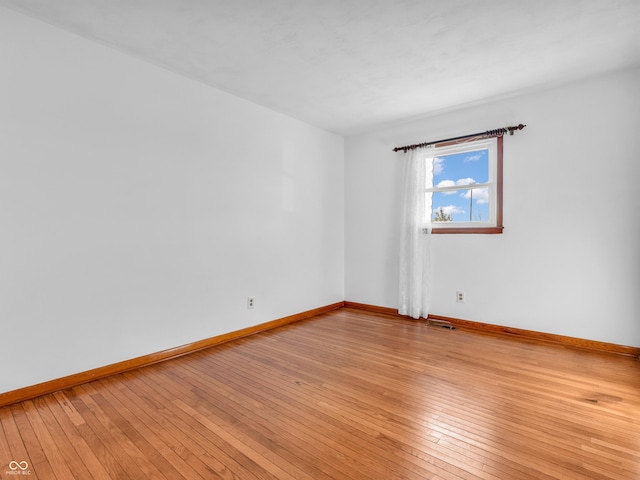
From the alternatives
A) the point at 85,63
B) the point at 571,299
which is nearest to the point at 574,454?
the point at 571,299

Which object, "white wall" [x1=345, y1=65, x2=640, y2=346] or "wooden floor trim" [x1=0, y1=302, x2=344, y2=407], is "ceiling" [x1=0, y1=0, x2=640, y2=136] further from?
"wooden floor trim" [x1=0, y1=302, x2=344, y2=407]

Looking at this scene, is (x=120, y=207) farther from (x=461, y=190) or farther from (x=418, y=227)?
(x=461, y=190)

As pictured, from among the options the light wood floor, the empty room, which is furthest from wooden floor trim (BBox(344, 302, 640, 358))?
the light wood floor

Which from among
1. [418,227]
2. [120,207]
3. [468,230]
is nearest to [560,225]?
[468,230]

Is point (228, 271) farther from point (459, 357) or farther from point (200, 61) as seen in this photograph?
Result: point (459, 357)

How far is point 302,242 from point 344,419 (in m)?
2.62

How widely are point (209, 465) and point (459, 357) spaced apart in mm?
2214

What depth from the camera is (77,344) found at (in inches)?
94.3

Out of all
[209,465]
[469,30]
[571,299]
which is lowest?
[209,465]

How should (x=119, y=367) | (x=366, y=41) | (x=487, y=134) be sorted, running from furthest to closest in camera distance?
(x=487, y=134) → (x=119, y=367) → (x=366, y=41)

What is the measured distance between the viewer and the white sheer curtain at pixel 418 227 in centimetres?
406

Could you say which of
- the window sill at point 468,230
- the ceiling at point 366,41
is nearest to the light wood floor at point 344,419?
the window sill at point 468,230

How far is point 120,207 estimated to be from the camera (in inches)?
103

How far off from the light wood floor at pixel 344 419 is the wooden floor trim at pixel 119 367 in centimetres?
8
